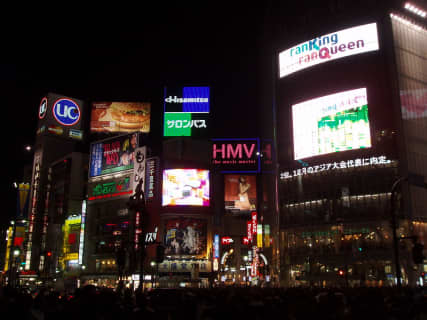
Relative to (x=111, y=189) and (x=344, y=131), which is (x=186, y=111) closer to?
(x=111, y=189)

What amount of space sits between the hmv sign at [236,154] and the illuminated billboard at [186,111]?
8928mm

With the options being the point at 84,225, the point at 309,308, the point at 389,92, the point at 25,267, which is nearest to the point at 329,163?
the point at 389,92

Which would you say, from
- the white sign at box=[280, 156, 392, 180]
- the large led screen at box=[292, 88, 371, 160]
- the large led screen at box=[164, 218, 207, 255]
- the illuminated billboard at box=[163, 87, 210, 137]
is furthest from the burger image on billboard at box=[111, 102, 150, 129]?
the large led screen at box=[292, 88, 371, 160]

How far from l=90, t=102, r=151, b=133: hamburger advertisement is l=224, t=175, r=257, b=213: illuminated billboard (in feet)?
66.1

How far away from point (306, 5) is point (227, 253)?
1978 inches

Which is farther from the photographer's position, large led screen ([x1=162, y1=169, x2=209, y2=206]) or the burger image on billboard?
the burger image on billboard

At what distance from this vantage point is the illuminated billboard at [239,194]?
97.1 metres

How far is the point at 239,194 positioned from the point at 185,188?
64.3 ft

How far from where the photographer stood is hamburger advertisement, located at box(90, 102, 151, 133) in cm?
9438

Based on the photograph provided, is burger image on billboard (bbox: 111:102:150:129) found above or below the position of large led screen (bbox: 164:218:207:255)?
above

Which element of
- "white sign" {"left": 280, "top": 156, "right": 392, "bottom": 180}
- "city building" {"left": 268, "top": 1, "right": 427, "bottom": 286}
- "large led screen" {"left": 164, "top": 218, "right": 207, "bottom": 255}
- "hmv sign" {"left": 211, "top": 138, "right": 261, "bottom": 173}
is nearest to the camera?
"city building" {"left": 268, "top": 1, "right": 427, "bottom": 286}

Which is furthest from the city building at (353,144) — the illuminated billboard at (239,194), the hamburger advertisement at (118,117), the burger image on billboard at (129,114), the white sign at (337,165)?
the hamburger advertisement at (118,117)

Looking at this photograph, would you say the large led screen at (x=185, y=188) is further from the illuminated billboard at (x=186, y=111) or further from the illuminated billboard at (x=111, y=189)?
the illuminated billboard at (x=186, y=111)

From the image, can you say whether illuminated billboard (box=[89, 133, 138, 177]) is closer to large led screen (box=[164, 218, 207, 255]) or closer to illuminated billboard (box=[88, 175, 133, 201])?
illuminated billboard (box=[88, 175, 133, 201])
